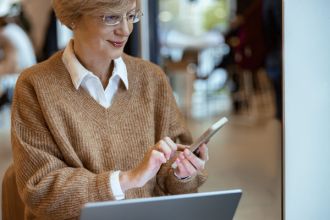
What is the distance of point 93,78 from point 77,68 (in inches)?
1.8

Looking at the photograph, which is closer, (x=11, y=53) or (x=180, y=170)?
(x=180, y=170)

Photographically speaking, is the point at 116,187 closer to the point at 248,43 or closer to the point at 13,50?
the point at 13,50

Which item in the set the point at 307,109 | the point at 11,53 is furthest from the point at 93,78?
the point at 11,53

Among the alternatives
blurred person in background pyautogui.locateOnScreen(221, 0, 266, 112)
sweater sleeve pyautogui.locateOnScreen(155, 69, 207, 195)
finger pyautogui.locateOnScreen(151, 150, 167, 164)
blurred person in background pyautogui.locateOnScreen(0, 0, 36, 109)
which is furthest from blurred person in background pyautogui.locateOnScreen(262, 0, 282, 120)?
finger pyautogui.locateOnScreen(151, 150, 167, 164)

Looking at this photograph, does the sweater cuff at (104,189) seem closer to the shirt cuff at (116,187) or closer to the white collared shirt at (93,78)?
the shirt cuff at (116,187)

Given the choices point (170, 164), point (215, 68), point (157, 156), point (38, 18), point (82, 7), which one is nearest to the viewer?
point (157, 156)

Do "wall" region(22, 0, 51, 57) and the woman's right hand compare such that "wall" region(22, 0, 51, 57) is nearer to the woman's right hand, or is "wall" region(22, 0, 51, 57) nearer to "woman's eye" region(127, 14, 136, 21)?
"woman's eye" region(127, 14, 136, 21)

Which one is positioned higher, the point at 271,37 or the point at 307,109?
the point at 307,109

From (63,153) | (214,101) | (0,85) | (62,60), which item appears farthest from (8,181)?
(214,101)

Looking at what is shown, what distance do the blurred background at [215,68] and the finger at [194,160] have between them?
49.9 inches

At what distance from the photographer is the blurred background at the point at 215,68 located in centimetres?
335

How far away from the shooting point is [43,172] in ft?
3.85

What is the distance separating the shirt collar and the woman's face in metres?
0.05

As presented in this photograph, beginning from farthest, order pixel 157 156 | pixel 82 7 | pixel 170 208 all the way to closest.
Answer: pixel 82 7, pixel 157 156, pixel 170 208
